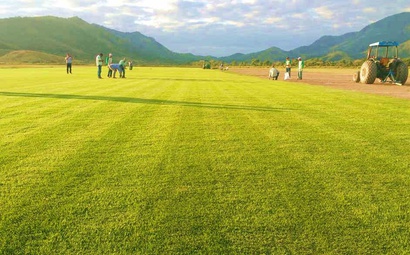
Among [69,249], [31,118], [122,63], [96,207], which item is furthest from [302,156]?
[122,63]

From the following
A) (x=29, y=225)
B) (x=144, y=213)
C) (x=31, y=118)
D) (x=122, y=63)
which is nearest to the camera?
(x=29, y=225)

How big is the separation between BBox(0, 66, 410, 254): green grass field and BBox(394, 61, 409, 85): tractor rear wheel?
19.0 m

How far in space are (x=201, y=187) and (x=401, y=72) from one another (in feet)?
86.4

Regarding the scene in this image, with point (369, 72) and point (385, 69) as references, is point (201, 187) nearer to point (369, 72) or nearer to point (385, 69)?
point (369, 72)

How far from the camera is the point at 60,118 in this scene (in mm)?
9570

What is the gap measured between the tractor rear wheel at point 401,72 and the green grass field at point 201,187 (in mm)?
19043

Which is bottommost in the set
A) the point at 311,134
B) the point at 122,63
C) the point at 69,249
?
the point at 69,249

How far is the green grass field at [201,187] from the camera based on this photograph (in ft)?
11.5

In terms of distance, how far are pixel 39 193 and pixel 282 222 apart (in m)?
3.34

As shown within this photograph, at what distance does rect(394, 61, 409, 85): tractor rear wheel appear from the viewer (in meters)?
25.1

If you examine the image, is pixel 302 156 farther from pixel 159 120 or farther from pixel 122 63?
pixel 122 63

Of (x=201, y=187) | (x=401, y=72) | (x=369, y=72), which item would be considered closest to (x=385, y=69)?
(x=401, y=72)

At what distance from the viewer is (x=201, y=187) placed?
15.8 ft

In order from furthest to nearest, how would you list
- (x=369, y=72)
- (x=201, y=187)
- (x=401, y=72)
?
1. (x=369, y=72)
2. (x=401, y=72)
3. (x=201, y=187)
